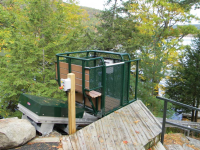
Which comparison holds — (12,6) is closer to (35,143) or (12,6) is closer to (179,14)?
(35,143)

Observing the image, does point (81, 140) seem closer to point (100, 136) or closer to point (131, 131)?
point (100, 136)

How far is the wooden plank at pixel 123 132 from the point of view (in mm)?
2920

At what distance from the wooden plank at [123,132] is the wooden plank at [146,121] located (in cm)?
48

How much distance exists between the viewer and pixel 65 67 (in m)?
3.96

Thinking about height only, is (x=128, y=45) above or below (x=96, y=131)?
above

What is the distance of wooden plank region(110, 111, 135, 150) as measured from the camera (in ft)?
9.58

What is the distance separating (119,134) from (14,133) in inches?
70.0

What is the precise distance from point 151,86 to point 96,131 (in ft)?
26.3

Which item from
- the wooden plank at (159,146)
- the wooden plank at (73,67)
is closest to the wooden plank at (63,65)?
the wooden plank at (73,67)

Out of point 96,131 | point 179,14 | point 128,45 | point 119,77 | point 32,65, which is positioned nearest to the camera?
point 96,131

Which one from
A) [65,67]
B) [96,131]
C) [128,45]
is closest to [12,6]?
[128,45]

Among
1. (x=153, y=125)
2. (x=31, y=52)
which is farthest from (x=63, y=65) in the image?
(x=31, y=52)

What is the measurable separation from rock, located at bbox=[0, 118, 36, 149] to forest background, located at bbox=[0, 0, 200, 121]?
2621 millimetres

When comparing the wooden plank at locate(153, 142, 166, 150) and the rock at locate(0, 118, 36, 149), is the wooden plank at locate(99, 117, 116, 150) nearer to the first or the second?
the wooden plank at locate(153, 142, 166, 150)
